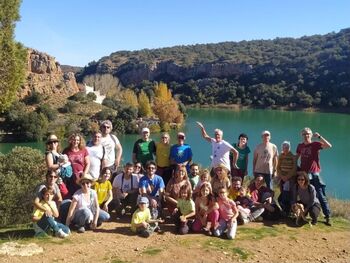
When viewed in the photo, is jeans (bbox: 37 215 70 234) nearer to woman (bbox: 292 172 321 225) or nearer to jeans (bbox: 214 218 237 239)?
jeans (bbox: 214 218 237 239)

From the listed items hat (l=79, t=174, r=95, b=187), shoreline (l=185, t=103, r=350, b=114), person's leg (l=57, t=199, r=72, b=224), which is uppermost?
shoreline (l=185, t=103, r=350, b=114)

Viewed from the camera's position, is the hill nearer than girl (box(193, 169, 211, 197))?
No

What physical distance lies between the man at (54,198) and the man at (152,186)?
52.2 inches

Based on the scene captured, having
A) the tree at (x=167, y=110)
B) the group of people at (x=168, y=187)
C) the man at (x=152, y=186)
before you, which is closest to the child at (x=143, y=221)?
the group of people at (x=168, y=187)

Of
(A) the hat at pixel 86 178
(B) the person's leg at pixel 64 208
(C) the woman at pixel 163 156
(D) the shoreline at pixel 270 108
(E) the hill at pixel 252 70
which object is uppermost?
(E) the hill at pixel 252 70

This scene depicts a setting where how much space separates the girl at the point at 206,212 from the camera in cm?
716

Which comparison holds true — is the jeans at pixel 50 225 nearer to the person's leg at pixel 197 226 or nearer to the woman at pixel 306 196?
the person's leg at pixel 197 226

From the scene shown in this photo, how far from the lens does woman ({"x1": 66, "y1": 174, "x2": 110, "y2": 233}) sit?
6.83 m

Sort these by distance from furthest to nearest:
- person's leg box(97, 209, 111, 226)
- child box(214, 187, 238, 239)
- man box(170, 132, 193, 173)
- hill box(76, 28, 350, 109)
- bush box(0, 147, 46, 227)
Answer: hill box(76, 28, 350, 109), bush box(0, 147, 46, 227), man box(170, 132, 193, 173), person's leg box(97, 209, 111, 226), child box(214, 187, 238, 239)

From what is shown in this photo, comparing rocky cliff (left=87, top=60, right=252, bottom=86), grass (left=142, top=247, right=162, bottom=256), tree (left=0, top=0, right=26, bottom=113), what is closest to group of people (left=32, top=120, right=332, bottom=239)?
grass (left=142, top=247, right=162, bottom=256)

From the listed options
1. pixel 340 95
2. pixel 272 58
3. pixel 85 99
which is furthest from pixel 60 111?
pixel 272 58

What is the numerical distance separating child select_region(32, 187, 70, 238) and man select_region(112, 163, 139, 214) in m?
1.39

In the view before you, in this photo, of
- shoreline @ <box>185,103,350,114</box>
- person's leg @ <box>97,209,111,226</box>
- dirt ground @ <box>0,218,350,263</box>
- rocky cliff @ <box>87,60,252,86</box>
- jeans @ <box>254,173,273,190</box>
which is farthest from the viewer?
rocky cliff @ <box>87,60,252,86</box>

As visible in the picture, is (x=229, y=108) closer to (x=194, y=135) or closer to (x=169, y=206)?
(x=194, y=135)
